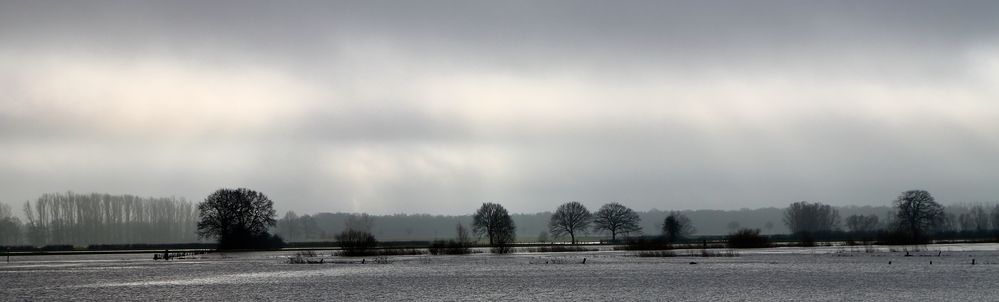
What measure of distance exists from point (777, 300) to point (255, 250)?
4229 inches

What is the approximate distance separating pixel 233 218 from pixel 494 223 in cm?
4122

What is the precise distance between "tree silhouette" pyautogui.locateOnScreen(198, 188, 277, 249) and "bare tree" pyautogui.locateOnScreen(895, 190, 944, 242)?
333ft

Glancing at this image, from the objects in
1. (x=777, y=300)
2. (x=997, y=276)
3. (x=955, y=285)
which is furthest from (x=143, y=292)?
(x=997, y=276)

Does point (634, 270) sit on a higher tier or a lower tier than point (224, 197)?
lower

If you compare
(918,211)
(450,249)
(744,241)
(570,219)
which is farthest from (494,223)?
(918,211)

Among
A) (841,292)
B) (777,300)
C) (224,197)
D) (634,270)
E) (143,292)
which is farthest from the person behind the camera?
(224,197)

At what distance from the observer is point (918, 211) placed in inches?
5778

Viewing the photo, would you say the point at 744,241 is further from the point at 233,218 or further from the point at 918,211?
the point at 233,218

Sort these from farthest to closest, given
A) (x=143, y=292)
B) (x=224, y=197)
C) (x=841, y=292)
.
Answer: (x=224, y=197)
(x=143, y=292)
(x=841, y=292)

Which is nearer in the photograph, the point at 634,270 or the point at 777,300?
the point at 777,300

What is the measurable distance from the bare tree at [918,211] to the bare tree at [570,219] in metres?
53.2

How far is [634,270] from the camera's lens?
62594 mm

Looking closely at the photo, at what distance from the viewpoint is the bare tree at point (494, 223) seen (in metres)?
143

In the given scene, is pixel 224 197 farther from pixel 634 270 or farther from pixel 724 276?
pixel 724 276
